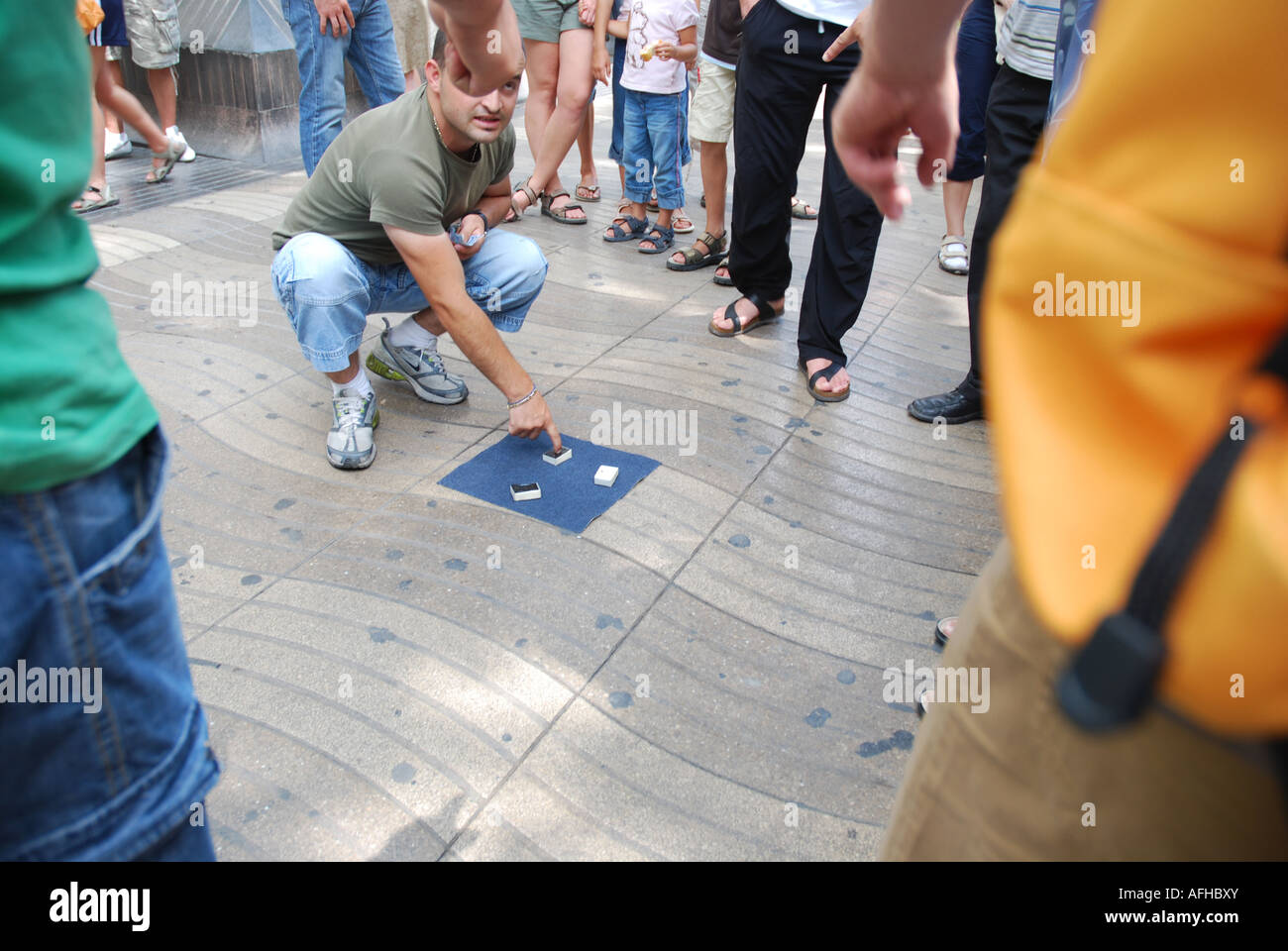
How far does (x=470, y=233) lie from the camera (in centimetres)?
331

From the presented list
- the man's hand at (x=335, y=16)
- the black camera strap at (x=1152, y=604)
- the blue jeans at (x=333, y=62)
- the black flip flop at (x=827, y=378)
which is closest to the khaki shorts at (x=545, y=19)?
the blue jeans at (x=333, y=62)

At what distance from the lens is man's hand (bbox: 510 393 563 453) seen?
3.16m

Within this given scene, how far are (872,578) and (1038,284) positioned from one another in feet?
7.15

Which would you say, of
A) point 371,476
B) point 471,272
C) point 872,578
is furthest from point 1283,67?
point 471,272

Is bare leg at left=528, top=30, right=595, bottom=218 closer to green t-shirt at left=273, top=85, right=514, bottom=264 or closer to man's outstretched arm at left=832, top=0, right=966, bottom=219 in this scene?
green t-shirt at left=273, top=85, right=514, bottom=264

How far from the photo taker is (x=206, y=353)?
3943 millimetres

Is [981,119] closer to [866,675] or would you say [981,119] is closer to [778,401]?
[778,401]

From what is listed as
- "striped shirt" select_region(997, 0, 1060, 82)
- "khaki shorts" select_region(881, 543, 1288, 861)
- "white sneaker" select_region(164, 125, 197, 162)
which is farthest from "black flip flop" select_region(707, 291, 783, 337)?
"white sneaker" select_region(164, 125, 197, 162)

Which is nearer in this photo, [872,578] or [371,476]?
[872,578]

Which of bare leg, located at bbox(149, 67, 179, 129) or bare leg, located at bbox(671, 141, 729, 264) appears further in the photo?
bare leg, located at bbox(149, 67, 179, 129)

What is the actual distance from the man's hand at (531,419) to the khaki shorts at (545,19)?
310cm

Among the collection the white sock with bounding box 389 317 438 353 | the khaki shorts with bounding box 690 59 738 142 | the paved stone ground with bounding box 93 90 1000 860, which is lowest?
the paved stone ground with bounding box 93 90 1000 860

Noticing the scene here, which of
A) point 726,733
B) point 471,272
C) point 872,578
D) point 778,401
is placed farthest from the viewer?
point 778,401

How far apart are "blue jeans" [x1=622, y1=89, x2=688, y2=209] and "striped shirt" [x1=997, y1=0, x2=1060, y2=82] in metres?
2.67
